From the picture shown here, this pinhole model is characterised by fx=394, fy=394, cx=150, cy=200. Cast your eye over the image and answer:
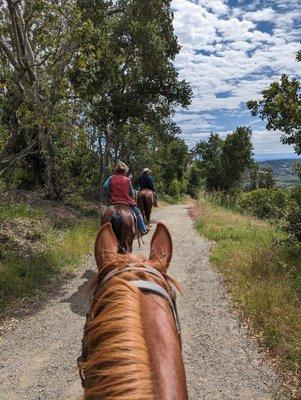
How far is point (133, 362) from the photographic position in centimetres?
152

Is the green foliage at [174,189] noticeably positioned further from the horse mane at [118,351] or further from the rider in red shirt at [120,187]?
the horse mane at [118,351]

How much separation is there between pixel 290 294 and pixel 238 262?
2.70 meters

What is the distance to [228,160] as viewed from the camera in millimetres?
48125

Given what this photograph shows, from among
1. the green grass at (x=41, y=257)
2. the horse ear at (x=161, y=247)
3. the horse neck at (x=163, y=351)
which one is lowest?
the green grass at (x=41, y=257)

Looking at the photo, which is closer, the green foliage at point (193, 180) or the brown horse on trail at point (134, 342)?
the brown horse on trail at point (134, 342)

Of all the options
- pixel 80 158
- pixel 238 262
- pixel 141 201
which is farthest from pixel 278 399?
pixel 80 158

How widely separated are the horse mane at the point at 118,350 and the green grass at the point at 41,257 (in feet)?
20.5

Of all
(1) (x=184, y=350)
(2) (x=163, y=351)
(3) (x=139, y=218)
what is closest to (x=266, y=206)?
(3) (x=139, y=218)

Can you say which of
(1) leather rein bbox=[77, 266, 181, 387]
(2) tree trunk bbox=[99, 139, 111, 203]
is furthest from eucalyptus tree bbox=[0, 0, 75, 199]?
(2) tree trunk bbox=[99, 139, 111, 203]

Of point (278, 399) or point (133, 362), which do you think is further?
point (278, 399)

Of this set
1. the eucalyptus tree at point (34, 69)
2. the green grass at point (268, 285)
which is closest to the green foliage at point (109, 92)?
the eucalyptus tree at point (34, 69)

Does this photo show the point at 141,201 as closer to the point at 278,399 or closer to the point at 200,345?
the point at 200,345

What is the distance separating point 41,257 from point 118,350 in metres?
9.10

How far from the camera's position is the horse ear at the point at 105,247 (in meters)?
2.66
